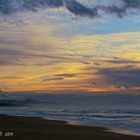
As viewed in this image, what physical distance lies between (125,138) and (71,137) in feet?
9.92

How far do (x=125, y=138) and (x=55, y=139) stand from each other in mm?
4088

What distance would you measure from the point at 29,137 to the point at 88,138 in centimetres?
323

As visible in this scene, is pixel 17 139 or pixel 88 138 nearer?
pixel 17 139

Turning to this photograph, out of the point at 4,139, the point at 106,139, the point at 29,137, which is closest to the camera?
the point at 4,139

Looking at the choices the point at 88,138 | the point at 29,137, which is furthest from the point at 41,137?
the point at 88,138

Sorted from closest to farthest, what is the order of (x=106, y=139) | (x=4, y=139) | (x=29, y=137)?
(x=4, y=139), (x=29, y=137), (x=106, y=139)

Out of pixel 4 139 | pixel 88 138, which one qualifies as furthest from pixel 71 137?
pixel 4 139

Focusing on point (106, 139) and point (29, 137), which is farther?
point (106, 139)

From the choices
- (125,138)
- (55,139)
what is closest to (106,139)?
(125,138)

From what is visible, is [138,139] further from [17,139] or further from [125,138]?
[17,139]

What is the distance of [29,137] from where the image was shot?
2073 cm

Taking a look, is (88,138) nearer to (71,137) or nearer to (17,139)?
(71,137)

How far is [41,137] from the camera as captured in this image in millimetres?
21031

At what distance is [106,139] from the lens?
22.1 metres
